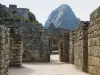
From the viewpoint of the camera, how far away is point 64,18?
8844cm

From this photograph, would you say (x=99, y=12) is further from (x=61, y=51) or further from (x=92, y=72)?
(x=61, y=51)

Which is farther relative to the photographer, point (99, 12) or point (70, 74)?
point (70, 74)

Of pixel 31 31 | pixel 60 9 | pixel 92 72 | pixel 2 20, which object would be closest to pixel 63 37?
pixel 31 31

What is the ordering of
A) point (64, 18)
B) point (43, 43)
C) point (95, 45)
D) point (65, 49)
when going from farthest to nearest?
1. point (64, 18)
2. point (43, 43)
3. point (65, 49)
4. point (95, 45)

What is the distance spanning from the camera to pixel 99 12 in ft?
25.1

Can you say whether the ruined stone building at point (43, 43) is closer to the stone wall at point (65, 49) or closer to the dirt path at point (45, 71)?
the stone wall at point (65, 49)

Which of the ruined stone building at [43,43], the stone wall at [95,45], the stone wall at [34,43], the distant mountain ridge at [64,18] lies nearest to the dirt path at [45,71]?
the ruined stone building at [43,43]

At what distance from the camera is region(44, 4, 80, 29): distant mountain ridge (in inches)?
3327

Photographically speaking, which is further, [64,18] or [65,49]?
[64,18]

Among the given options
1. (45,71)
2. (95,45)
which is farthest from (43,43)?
(95,45)

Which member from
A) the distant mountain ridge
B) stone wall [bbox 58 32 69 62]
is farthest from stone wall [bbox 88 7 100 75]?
the distant mountain ridge

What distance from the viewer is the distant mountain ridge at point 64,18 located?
84506 mm

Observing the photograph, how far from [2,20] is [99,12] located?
17544 millimetres

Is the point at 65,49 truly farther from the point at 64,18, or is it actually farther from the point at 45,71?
the point at 64,18
